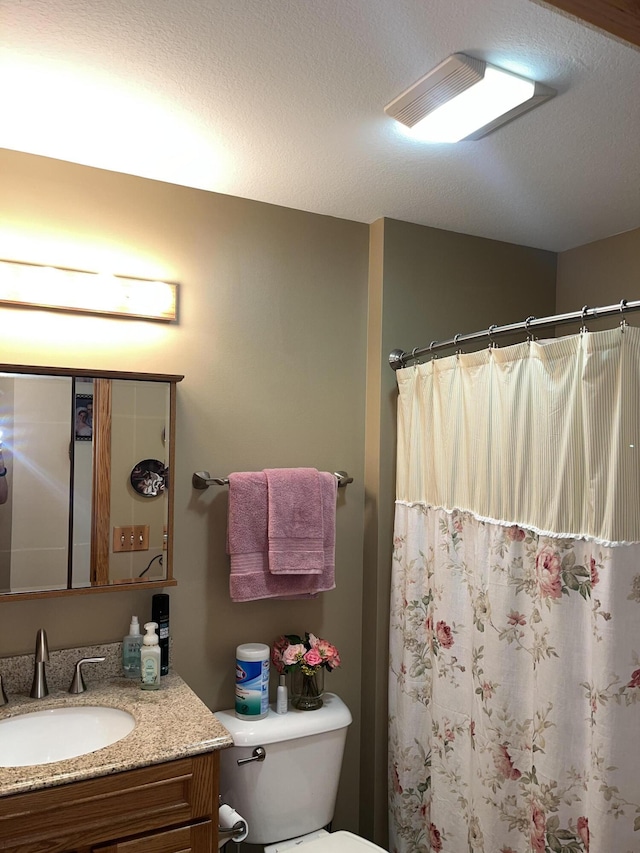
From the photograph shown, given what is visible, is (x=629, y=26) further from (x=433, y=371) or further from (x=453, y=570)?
(x=453, y=570)

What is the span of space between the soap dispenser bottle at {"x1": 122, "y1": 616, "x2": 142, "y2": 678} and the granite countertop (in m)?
0.03

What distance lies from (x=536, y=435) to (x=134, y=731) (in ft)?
4.33

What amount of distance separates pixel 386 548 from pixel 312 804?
2.88 feet

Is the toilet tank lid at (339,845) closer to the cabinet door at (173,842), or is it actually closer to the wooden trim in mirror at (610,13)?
the cabinet door at (173,842)

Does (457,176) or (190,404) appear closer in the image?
(457,176)

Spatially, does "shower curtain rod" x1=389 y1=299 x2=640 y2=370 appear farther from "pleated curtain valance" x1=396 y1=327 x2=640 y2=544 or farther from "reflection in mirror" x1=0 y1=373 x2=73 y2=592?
"reflection in mirror" x1=0 y1=373 x2=73 y2=592

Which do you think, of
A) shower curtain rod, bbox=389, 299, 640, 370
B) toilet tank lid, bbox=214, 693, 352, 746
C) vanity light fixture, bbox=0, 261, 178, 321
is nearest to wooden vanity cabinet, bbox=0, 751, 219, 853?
toilet tank lid, bbox=214, 693, 352, 746

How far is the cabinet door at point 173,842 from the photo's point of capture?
161 centimetres

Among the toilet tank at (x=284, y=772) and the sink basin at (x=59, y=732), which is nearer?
the sink basin at (x=59, y=732)

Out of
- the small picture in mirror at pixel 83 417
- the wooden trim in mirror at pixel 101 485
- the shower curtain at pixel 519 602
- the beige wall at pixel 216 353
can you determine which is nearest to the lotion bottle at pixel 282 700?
the beige wall at pixel 216 353

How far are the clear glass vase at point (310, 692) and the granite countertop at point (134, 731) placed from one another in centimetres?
43

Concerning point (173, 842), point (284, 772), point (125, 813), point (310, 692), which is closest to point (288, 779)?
point (284, 772)

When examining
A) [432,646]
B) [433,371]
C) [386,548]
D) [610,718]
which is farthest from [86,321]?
[610,718]

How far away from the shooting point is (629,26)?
830 millimetres
